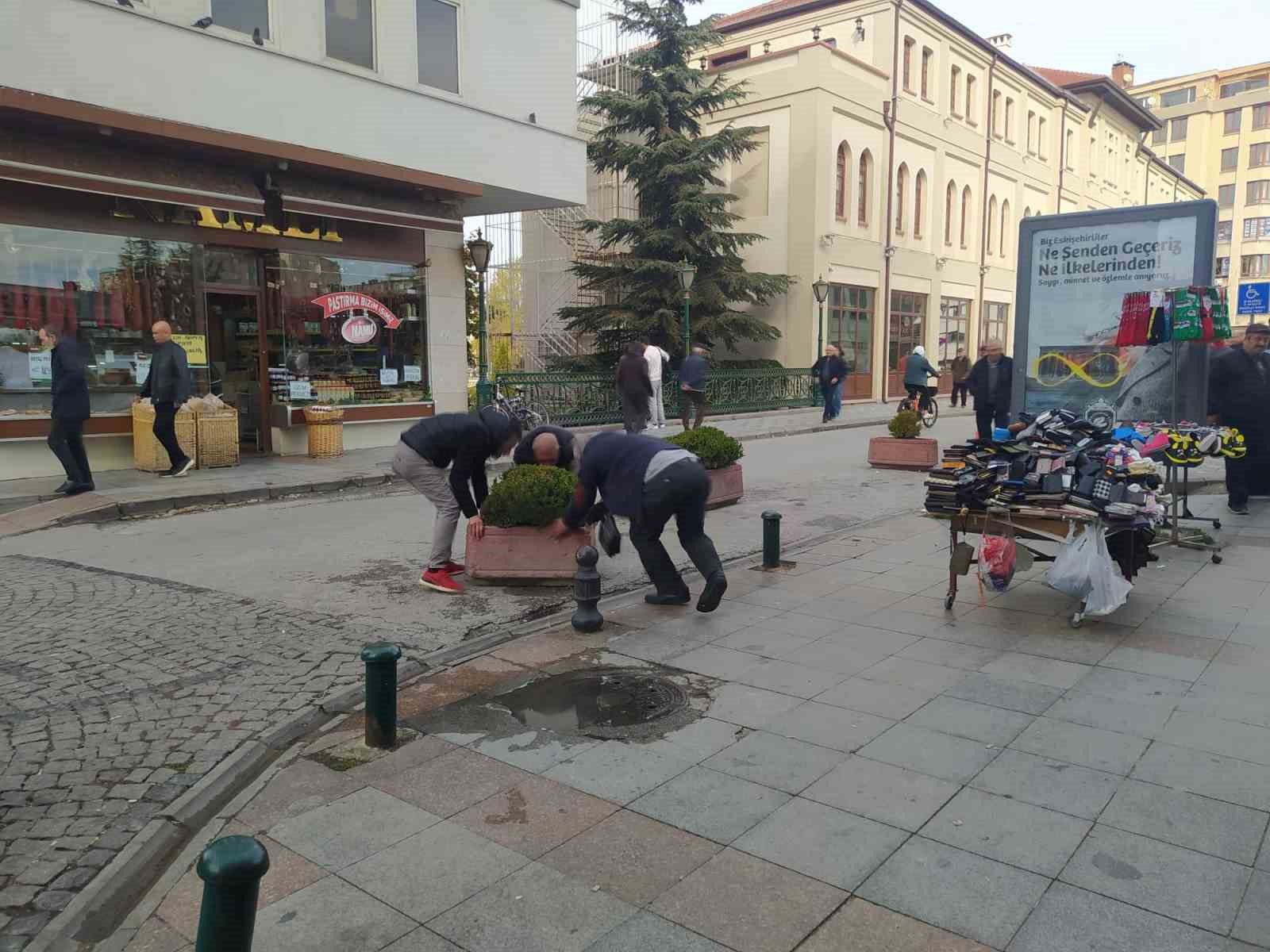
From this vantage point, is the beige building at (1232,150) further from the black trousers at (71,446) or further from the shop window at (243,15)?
the black trousers at (71,446)

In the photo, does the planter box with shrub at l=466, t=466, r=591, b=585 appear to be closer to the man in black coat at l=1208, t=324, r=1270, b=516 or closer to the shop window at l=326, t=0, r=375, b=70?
the man in black coat at l=1208, t=324, r=1270, b=516

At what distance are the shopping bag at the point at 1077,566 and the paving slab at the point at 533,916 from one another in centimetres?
380

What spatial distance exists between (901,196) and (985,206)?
650cm

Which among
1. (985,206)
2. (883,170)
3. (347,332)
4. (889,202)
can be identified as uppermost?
(883,170)

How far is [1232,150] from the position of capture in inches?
2879

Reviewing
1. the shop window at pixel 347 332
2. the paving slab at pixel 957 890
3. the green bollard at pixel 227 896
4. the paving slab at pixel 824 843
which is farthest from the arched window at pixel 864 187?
the green bollard at pixel 227 896

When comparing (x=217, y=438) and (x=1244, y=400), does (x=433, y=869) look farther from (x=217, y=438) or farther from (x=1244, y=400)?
(x=217, y=438)

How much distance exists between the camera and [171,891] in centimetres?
316

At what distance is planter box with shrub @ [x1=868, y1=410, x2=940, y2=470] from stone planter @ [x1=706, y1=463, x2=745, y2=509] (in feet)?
12.9

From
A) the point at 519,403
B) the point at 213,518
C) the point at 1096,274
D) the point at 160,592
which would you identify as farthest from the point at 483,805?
the point at 519,403

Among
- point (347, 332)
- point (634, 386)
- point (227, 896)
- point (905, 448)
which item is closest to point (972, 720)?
point (227, 896)

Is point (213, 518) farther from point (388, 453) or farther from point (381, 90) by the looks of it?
point (381, 90)

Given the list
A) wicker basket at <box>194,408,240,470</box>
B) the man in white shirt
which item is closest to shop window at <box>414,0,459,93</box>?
the man in white shirt

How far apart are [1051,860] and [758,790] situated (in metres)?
1.08
